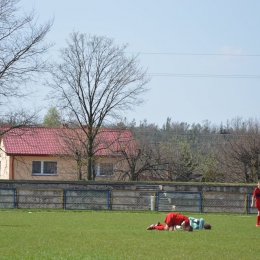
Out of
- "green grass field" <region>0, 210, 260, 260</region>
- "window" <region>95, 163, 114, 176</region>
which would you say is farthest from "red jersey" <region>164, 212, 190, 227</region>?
"window" <region>95, 163, 114, 176</region>

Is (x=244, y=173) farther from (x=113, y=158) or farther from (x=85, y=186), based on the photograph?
(x=85, y=186)

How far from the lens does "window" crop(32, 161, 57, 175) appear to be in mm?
57781

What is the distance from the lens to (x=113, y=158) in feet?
179

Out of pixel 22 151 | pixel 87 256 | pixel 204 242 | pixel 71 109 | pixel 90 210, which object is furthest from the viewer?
pixel 22 151

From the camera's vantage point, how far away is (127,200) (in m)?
37.1

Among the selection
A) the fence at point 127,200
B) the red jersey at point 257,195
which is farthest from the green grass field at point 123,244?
the fence at point 127,200

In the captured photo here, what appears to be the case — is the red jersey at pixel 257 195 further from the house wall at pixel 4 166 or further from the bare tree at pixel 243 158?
the house wall at pixel 4 166

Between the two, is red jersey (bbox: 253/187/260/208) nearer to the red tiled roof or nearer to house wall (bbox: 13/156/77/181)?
the red tiled roof

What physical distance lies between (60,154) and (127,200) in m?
19.1

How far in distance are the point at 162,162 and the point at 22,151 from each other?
13.2 meters

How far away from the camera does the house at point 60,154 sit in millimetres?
52875

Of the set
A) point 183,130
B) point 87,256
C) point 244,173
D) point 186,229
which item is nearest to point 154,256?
point 87,256

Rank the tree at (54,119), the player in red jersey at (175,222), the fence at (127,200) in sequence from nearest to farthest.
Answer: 1. the player in red jersey at (175,222)
2. the fence at (127,200)
3. the tree at (54,119)

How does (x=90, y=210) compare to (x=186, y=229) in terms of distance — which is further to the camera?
(x=90, y=210)
